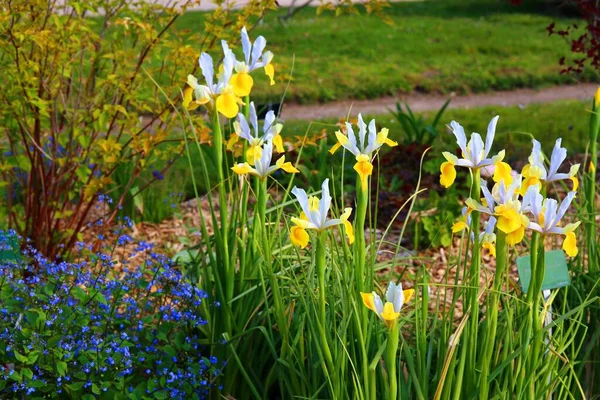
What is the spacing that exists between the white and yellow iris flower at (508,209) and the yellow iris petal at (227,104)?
719mm

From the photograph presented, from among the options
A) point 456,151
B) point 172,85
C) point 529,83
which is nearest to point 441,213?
point 456,151

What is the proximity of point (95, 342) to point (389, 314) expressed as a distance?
1066 mm

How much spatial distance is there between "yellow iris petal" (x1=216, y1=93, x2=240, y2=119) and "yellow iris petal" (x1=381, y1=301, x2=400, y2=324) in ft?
2.54

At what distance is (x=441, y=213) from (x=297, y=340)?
2.26 meters

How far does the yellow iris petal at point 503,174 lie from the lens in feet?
6.38

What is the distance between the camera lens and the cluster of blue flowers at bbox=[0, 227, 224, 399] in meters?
2.50

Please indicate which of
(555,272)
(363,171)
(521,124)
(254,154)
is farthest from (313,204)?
(521,124)

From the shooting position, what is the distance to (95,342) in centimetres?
248

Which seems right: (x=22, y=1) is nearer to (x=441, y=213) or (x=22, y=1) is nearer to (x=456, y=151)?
(x=441, y=213)

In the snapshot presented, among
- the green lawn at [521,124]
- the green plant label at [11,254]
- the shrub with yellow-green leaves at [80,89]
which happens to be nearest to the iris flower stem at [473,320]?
the green plant label at [11,254]

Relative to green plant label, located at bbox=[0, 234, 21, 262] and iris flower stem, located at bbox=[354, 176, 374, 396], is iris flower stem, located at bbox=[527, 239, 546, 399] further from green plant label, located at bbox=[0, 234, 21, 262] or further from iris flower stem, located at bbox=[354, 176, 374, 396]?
green plant label, located at bbox=[0, 234, 21, 262]

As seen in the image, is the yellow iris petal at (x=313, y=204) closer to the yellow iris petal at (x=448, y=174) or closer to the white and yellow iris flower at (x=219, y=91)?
the yellow iris petal at (x=448, y=174)

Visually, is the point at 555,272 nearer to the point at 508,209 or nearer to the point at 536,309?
the point at 536,309

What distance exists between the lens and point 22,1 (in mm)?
3537
